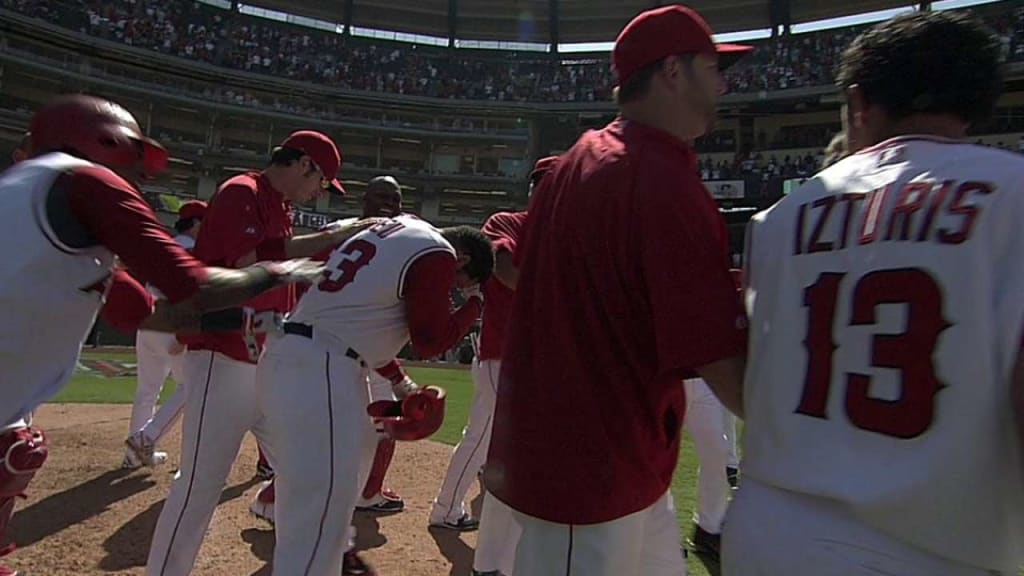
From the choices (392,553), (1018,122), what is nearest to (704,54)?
(392,553)

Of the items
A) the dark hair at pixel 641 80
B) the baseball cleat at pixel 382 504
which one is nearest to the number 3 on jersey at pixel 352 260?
the dark hair at pixel 641 80

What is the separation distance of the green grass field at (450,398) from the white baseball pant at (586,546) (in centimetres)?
244

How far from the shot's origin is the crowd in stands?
30375 mm

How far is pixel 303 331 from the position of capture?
3078 millimetres

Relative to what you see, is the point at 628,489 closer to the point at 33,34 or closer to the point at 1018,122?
the point at 1018,122

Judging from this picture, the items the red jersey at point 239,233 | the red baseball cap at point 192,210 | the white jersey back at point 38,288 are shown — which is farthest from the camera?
the red baseball cap at point 192,210

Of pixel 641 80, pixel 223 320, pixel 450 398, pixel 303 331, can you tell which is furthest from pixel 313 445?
pixel 450 398

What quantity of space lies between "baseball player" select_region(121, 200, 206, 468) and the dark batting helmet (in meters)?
3.66

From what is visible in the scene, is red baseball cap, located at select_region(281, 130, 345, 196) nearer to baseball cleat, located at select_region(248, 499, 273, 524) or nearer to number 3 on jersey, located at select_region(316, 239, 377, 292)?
number 3 on jersey, located at select_region(316, 239, 377, 292)

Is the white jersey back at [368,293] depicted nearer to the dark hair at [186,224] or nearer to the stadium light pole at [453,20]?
the dark hair at [186,224]

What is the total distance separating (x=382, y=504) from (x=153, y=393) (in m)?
2.50

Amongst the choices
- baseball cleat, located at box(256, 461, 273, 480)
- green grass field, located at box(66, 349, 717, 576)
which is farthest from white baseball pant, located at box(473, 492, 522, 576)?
baseball cleat, located at box(256, 461, 273, 480)

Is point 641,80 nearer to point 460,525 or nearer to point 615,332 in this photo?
point 615,332

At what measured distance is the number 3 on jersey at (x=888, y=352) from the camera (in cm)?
134
